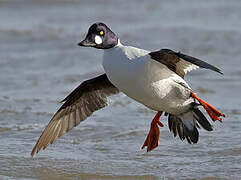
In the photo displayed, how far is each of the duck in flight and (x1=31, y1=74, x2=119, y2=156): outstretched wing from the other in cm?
1

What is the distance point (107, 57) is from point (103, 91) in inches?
45.4

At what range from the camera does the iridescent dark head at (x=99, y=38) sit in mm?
6219

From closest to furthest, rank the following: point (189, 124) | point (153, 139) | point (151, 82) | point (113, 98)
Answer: point (151, 82)
point (189, 124)
point (153, 139)
point (113, 98)

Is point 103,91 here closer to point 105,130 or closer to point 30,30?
point 105,130

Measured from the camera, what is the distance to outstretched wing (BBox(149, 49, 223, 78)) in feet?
18.1

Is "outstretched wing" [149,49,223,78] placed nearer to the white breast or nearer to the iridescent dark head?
the white breast

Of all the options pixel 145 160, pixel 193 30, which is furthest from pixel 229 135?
pixel 193 30

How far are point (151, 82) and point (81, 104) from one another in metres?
1.36

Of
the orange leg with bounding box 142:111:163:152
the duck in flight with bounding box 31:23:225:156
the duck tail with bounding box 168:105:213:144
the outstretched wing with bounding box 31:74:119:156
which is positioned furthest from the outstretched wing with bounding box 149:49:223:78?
the outstretched wing with bounding box 31:74:119:156

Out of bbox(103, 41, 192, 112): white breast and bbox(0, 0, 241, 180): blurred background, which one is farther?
bbox(0, 0, 241, 180): blurred background

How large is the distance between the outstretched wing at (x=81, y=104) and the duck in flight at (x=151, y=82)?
0.05ft

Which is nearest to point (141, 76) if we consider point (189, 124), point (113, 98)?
point (189, 124)

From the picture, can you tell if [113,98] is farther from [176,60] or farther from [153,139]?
[176,60]

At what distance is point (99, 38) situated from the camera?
246 inches
